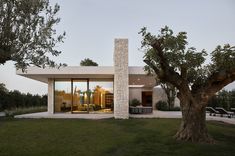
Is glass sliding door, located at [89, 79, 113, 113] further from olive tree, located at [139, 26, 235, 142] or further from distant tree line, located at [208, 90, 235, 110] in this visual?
distant tree line, located at [208, 90, 235, 110]

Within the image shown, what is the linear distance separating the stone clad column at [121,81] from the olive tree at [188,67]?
7.60 metres

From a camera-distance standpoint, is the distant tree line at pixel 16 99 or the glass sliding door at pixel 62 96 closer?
the glass sliding door at pixel 62 96

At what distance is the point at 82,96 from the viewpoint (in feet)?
78.7

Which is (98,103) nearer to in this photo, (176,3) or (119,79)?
(119,79)

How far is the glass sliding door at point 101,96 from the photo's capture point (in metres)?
24.2

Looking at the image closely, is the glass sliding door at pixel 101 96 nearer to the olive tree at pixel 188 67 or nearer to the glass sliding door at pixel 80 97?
the glass sliding door at pixel 80 97

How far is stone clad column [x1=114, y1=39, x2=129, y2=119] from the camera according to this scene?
2012 centimetres

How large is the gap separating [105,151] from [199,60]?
18.3 ft

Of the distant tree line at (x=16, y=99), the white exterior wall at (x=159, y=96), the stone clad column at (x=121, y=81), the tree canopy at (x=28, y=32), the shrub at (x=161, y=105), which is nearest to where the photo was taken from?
the tree canopy at (x=28, y=32)

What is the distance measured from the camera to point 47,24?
8.02 meters

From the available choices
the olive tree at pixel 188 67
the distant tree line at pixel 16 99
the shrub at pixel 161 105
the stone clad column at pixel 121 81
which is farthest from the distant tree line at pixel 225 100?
the distant tree line at pixel 16 99

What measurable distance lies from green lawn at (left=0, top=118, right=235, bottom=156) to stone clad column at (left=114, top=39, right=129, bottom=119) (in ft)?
17.8

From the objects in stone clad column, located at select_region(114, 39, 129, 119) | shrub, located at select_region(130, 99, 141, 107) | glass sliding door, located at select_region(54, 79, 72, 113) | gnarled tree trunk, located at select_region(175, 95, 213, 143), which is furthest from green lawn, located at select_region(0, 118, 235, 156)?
shrub, located at select_region(130, 99, 141, 107)

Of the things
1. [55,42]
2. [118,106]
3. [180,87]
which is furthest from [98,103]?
[55,42]
